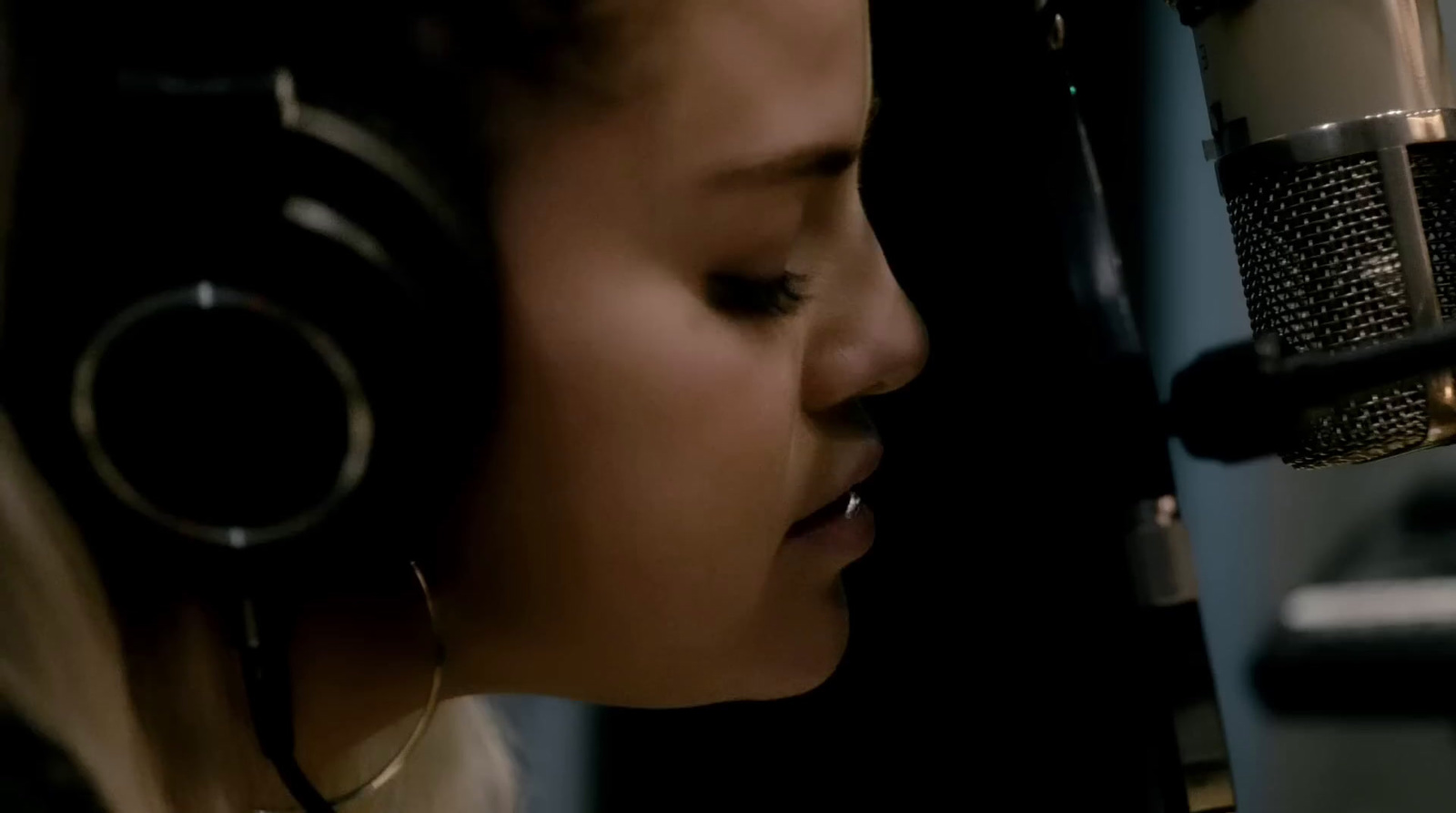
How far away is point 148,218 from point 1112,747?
0.72 m

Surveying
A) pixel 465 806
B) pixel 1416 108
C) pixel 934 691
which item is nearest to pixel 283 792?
pixel 465 806

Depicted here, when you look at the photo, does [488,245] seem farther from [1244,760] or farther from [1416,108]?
[1244,760]

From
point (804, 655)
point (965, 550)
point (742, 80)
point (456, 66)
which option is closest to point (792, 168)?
point (742, 80)

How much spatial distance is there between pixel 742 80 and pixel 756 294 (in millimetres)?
94

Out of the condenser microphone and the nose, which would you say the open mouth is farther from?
the condenser microphone

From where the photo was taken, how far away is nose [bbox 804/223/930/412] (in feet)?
2.00

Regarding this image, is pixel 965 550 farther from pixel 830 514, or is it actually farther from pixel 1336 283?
pixel 1336 283

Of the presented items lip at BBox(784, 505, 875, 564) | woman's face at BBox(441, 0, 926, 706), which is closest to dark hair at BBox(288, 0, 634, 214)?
woman's face at BBox(441, 0, 926, 706)

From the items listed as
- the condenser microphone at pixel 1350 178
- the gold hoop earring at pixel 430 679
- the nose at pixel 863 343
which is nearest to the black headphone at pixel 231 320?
the gold hoop earring at pixel 430 679

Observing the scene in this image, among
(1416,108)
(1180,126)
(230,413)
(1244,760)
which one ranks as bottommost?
(1244,760)

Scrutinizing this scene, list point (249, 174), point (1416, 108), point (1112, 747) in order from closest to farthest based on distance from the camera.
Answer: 1. point (249, 174)
2. point (1416, 108)
3. point (1112, 747)

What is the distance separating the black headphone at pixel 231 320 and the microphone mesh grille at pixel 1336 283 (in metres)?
0.36

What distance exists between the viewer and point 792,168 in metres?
0.52

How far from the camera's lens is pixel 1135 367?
57cm
